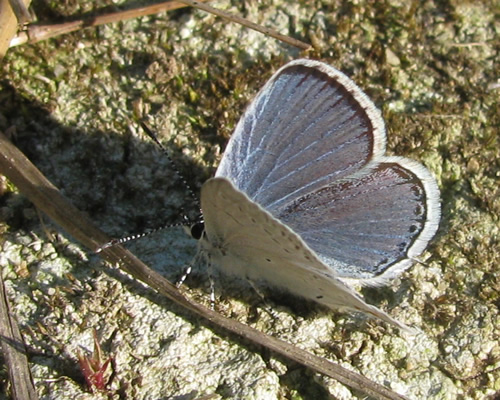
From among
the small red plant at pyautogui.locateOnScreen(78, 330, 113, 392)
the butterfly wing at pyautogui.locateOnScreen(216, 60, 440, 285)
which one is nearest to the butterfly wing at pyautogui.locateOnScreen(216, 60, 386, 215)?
the butterfly wing at pyautogui.locateOnScreen(216, 60, 440, 285)

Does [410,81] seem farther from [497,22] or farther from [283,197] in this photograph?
[283,197]

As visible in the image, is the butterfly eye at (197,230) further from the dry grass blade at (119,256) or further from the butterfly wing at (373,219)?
the butterfly wing at (373,219)

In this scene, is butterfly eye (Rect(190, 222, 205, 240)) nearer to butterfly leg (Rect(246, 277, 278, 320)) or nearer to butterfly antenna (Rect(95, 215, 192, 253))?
butterfly antenna (Rect(95, 215, 192, 253))

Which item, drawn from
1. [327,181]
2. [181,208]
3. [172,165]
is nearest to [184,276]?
[181,208]

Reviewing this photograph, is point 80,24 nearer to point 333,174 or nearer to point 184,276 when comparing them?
point 184,276

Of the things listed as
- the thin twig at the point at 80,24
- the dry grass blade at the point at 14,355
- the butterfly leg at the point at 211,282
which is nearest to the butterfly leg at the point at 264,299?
the butterfly leg at the point at 211,282

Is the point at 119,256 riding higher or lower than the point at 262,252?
higher
